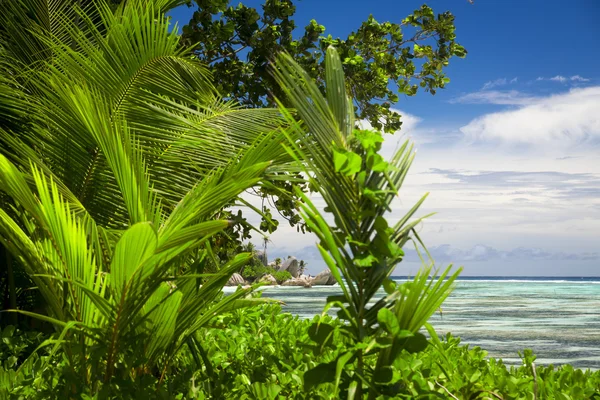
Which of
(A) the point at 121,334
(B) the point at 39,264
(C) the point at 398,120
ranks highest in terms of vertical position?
(C) the point at 398,120

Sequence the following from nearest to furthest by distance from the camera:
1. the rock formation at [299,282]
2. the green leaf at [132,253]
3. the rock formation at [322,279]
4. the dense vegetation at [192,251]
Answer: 1. the dense vegetation at [192,251]
2. the green leaf at [132,253]
3. the rock formation at [299,282]
4. the rock formation at [322,279]

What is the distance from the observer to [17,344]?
3.65m

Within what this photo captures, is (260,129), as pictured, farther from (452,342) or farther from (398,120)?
(398,120)

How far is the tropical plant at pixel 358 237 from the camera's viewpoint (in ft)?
5.89

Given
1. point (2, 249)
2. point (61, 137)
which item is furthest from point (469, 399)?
point (2, 249)

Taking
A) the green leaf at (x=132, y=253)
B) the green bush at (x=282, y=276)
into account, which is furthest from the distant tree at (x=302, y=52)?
the green bush at (x=282, y=276)

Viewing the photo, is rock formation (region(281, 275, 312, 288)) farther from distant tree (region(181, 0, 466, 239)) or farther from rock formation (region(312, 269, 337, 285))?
distant tree (region(181, 0, 466, 239))

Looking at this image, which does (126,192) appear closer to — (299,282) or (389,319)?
(389,319)

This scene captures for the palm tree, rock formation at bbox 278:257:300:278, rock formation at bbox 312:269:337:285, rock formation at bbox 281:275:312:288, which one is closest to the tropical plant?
the palm tree

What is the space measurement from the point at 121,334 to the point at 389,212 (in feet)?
3.97

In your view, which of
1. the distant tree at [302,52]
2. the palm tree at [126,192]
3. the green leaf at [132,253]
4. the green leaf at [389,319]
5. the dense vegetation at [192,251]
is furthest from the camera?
the distant tree at [302,52]

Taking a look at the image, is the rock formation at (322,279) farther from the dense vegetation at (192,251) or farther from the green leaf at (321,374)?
the green leaf at (321,374)

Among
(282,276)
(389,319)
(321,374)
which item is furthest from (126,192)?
(282,276)

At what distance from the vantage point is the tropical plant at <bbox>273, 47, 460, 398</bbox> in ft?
5.89
